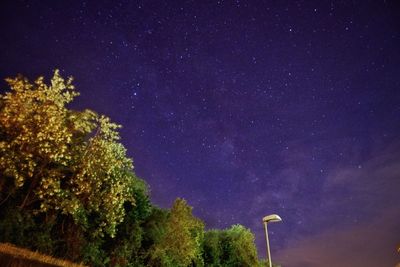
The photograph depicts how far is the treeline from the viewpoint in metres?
20.1

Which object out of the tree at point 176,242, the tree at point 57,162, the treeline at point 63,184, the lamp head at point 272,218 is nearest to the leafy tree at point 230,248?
the tree at point 176,242

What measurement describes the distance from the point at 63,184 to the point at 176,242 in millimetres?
13391

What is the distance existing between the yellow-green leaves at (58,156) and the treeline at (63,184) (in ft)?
0.17

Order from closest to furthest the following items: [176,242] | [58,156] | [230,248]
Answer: [58,156], [176,242], [230,248]

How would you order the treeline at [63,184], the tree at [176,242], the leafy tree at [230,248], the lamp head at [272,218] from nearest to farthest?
the treeline at [63,184], the lamp head at [272,218], the tree at [176,242], the leafy tree at [230,248]

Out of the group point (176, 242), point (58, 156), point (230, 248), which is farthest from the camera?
point (230, 248)

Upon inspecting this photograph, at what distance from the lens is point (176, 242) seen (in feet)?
108

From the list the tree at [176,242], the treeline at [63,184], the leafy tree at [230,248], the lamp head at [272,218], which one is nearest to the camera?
the treeline at [63,184]

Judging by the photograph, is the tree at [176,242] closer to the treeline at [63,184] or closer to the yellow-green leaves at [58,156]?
the treeline at [63,184]

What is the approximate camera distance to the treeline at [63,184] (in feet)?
66.0

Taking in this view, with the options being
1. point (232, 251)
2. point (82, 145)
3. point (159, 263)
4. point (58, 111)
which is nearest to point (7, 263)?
point (58, 111)

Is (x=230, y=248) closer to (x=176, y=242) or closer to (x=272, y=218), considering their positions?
(x=176, y=242)

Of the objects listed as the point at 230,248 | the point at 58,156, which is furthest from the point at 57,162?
the point at 230,248

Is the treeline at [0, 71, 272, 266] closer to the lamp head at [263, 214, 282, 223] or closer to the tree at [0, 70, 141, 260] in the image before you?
the tree at [0, 70, 141, 260]
